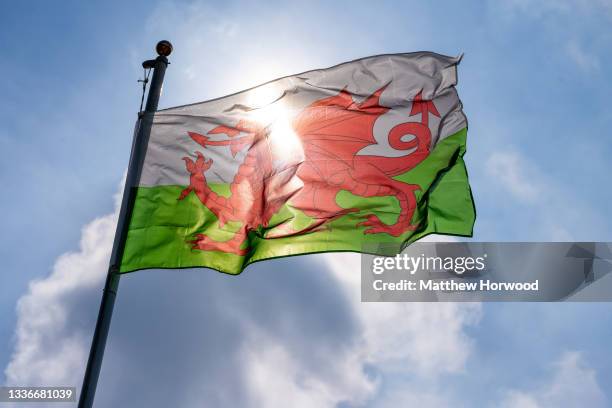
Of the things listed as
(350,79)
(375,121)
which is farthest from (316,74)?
(375,121)

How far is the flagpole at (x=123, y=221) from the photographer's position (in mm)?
8656

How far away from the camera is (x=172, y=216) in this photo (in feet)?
38.5

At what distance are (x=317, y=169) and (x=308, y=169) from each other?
0.18 m

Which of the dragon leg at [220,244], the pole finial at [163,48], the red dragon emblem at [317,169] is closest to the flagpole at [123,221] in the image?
the pole finial at [163,48]

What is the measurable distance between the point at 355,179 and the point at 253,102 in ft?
8.74

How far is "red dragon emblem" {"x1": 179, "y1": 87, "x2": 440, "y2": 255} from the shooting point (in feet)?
39.2

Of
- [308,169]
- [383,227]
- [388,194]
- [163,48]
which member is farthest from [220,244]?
[163,48]

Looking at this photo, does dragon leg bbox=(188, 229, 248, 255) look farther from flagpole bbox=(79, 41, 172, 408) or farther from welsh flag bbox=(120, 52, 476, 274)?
flagpole bbox=(79, 41, 172, 408)

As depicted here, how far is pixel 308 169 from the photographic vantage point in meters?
12.6

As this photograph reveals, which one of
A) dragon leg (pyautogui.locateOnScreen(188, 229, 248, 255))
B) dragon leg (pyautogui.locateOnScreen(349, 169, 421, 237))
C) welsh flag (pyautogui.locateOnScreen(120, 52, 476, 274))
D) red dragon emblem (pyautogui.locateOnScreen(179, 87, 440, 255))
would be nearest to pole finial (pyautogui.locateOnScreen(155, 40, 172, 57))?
welsh flag (pyautogui.locateOnScreen(120, 52, 476, 274))

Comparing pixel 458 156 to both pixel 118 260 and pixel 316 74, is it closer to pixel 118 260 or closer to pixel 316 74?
pixel 316 74

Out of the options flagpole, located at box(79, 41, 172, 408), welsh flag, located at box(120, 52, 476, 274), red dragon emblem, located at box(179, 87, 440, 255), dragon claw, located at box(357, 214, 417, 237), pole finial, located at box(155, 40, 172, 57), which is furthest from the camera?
pole finial, located at box(155, 40, 172, 57)

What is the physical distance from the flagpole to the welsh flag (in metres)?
0.46

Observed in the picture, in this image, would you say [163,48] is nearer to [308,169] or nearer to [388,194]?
[308,169]
